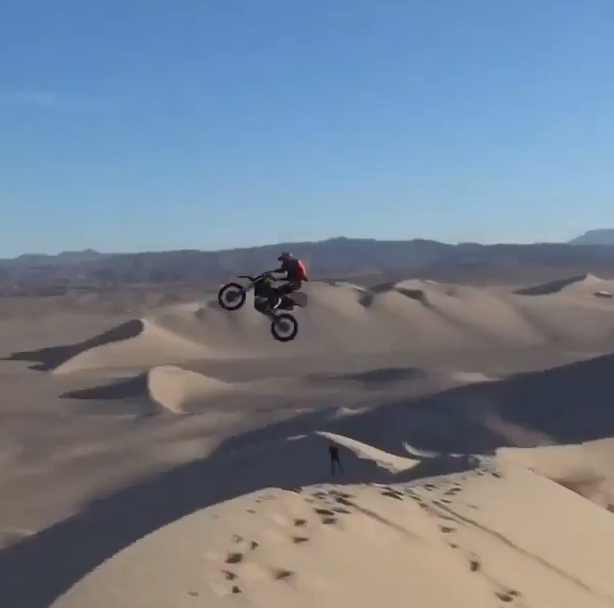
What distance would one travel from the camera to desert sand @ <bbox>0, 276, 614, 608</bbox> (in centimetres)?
562

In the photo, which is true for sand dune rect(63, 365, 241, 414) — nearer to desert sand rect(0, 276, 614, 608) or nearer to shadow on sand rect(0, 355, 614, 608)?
desert sand rect(0, 276, 614, 608)

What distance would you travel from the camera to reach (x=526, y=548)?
22.5 ft

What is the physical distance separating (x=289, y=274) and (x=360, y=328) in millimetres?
33155

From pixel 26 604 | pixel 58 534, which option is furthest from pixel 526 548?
pixel 58 534

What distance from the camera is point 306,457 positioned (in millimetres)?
15070

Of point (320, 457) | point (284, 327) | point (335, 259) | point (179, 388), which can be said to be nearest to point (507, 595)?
point (284, 327)

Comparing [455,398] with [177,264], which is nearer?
[455,398]

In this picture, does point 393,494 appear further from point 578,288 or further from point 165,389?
point 578,288

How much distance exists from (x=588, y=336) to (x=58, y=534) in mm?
31938

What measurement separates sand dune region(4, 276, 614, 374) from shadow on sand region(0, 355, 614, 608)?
15221 mm

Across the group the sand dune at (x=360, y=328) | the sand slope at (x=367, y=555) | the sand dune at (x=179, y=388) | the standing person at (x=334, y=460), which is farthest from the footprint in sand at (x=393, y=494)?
the sand dune at (x=360, y=328)

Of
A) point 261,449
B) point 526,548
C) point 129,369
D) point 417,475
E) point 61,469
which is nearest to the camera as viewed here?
point 526,548

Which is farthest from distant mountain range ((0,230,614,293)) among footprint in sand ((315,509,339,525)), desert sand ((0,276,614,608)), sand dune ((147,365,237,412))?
footprint in sand ((315,509,339,525))

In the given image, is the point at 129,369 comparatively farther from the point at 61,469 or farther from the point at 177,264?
the point at 177,264
